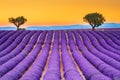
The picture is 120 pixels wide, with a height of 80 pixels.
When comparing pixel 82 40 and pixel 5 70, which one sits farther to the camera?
pixel 82 40

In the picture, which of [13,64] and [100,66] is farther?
[13,64]

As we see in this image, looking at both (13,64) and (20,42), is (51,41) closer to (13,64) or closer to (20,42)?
(20,42)

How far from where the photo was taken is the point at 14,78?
562 inches

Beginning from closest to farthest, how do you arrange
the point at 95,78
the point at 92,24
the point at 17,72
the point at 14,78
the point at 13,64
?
the point at 95,78
the point at 14,78
the point at 17,72
the point at 13,64
the point at 92,24

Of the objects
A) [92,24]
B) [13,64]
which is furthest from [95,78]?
[92,24]

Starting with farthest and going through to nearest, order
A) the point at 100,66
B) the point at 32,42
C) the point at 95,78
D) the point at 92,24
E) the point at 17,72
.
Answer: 1. the point at 92,24
2. the point at 32,42
3. the point at 100,66
4. the point at 17,72
5. the point at 95,78

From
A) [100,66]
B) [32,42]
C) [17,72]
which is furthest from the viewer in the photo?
[32,42]

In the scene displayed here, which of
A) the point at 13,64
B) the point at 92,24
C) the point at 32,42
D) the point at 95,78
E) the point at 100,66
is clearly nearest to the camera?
the point at 95,78

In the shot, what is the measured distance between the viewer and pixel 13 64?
18.8m

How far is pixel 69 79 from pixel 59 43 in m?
20.1

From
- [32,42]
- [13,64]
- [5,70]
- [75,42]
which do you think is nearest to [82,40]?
[75,42]

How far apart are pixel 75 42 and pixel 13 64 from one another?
640 inches

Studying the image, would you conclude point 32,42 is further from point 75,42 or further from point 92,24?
point 92,24

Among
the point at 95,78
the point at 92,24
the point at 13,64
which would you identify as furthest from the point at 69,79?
the point at 92,24
